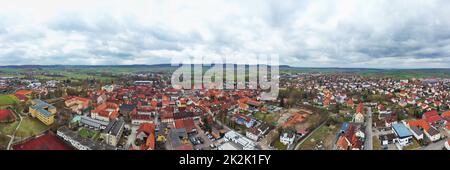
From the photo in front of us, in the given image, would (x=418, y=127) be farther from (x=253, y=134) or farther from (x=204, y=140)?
(x=204, y=140)

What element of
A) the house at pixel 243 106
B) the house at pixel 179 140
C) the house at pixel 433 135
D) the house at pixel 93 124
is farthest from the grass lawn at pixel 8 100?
the house at pixel 433 135

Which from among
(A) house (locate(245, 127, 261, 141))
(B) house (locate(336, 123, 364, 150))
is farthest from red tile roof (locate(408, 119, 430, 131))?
(A) house (locate(245, 127, 261, 141))

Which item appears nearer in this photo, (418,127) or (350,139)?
(350,139)

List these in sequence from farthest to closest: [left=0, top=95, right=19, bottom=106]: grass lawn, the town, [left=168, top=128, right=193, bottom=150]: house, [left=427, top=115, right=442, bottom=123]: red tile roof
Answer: [left=0, top=95, right=19, bottom=106]: grass lawn → [left=427, top=115, right=442, bottom=123]: red tile roof → the town → [left=168, top=128, right=193, bottom=150]: house

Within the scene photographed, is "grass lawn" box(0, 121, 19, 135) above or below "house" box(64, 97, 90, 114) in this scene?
below

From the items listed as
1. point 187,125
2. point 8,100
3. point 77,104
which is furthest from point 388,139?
point 8,100

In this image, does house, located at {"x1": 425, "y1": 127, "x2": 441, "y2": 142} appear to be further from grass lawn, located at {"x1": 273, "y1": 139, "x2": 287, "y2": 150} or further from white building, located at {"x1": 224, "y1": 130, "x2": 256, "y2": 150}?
white building, located at {"x1": 224, "y1": 130, "x2": 256, "y2": 150}
